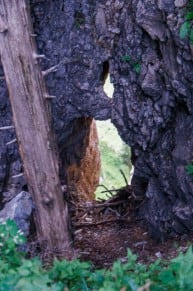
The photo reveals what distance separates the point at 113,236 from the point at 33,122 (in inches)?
103

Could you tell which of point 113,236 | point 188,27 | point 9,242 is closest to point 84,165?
point 113,236

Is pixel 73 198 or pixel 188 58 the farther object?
pixel 73 198

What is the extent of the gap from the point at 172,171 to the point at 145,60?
1441 mm

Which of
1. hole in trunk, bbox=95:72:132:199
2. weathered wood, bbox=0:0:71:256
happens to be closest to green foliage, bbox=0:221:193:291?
weathered wood, bbox=0:0:71:256

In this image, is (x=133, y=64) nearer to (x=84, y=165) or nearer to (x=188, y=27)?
(x=188, y=27)

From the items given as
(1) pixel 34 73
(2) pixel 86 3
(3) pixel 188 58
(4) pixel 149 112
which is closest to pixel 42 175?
(1) pixel 34 73

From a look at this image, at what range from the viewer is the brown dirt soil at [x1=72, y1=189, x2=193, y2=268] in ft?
20.4

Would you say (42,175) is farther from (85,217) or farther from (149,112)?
(85,217)

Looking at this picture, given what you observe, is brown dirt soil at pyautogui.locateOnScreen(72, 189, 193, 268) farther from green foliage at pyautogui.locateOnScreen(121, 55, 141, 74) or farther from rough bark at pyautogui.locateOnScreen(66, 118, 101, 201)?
green foliage at pyautogui.locateOnScreen(121, 55, 141, 74)

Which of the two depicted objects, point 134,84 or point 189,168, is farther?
point 134,84

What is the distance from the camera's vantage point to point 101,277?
197 centimetres

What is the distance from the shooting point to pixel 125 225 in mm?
7570

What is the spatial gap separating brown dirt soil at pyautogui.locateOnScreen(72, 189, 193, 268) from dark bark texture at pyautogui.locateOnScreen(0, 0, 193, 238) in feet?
0.83

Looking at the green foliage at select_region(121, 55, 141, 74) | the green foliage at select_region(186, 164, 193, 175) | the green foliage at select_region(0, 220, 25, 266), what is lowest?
the green foliage at select_region(186, 164, 193, 175)
